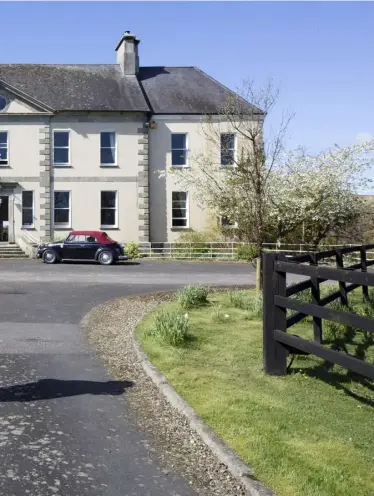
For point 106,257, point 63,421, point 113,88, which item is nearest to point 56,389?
point 63,421

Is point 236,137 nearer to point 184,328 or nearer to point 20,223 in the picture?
point 20,223

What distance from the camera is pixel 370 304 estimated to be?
13484 millimetres

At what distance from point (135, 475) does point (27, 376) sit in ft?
11.2

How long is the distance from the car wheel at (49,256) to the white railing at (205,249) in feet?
21.9

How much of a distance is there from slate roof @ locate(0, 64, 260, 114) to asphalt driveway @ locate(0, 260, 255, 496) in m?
24.6

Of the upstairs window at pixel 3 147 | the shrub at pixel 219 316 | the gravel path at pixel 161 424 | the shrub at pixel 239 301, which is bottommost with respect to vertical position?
the gravel path at pixel 161 424

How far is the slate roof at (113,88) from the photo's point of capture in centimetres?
3644

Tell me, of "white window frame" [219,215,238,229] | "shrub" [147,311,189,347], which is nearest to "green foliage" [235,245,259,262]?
"white window frame" [219,215,238,229]

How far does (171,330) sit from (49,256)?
20.0 meters

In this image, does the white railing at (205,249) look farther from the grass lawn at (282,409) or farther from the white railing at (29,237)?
the grass lawn at (282,409)

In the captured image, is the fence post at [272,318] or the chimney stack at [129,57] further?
the chimney stack at [129,57]

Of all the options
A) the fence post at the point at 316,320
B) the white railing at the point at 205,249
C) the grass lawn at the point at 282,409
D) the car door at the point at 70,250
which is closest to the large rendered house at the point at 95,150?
the white railing at the point at 205,249

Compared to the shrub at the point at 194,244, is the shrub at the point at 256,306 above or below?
below

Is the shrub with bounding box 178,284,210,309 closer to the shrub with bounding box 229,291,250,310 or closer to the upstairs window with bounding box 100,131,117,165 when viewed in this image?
the shrub with bounding box 229,291,250,310
